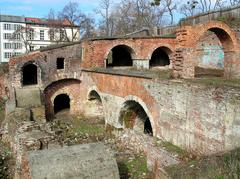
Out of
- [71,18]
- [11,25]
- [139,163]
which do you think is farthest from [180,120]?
[11,25]

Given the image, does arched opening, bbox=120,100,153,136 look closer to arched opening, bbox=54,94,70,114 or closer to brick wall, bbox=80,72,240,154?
brick wall, bbox=80,72,240,154

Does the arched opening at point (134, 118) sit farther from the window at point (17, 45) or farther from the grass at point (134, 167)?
the window at point (17, 45)

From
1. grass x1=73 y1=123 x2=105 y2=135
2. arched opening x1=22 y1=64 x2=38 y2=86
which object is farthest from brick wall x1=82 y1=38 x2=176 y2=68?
grass x1=73 y1=123 x2=105 y2=135

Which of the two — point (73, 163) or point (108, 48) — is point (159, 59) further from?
point (73, 163)

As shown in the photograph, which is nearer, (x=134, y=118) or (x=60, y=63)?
(x=134, y=118)

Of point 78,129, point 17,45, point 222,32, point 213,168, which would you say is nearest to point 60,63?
point 78,129

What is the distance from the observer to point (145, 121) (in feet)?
44.8

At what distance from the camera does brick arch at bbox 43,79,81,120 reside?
55.3 ft

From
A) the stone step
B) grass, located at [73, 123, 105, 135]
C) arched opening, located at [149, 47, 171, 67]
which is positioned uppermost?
arched opening, located at [149, 47, 171, 67]

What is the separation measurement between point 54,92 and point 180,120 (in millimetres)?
9886

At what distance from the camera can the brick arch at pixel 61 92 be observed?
16844mm

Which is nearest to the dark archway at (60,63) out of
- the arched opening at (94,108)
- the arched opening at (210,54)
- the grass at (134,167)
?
the arched opening at (94,108)

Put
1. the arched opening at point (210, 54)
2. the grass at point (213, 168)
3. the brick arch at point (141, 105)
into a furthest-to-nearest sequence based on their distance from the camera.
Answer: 1. the arched opening at point (210, 54)
2. the brick arch at point (141, 105)
3. the grass at point (213, 168)

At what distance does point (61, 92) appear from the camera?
17.4 meters
